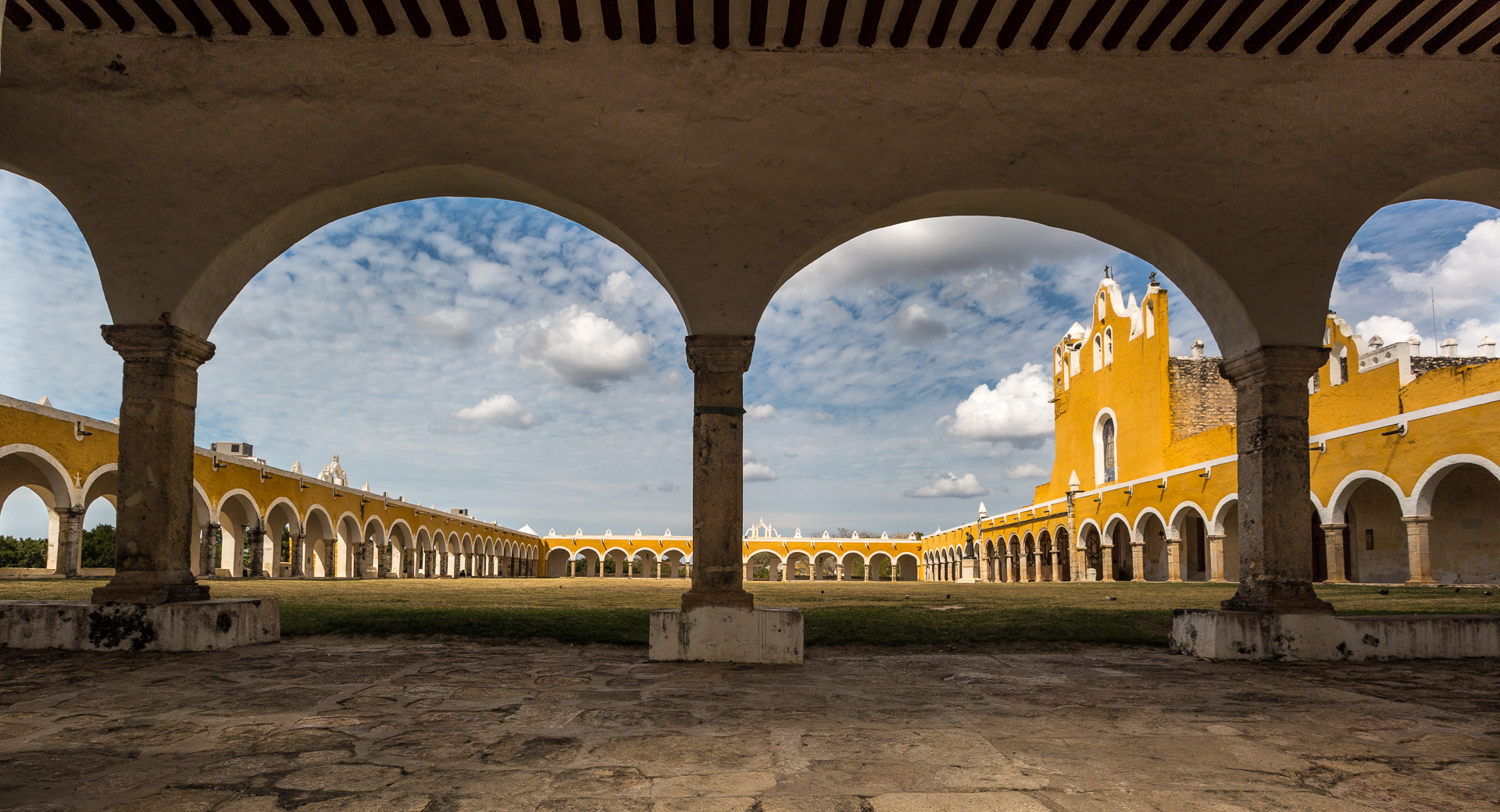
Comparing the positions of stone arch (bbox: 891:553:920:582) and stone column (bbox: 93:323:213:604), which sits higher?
stone column (bbox: 93:323:213:604)

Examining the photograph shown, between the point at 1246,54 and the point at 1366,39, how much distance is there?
2.27 ft

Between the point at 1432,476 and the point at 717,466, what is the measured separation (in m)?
17.4

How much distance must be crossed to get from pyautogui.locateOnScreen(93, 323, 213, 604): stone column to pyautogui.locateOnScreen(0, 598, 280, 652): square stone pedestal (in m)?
0.09

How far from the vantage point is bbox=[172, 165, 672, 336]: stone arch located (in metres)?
5.32

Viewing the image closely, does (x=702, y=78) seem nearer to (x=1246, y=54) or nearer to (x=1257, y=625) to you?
(x=1246, y=54)

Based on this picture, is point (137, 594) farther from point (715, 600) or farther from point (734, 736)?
point (734, 736)

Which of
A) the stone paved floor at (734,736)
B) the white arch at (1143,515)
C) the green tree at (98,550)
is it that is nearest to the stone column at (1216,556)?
the white arch at (1143,515)

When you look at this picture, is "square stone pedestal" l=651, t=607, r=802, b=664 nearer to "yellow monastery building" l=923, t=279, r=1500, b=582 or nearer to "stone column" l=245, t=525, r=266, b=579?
"yellow monastery building" l=923, t=279, r=1500, b=582

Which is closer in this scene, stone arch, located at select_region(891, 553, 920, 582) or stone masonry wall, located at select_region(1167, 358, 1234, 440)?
stone masonry wall, located at select_region(1167, 358, 1234, 440)

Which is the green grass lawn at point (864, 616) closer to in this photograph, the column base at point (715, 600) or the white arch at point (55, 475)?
the column base at point (715, 600)

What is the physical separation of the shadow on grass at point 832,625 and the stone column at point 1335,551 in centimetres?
1282

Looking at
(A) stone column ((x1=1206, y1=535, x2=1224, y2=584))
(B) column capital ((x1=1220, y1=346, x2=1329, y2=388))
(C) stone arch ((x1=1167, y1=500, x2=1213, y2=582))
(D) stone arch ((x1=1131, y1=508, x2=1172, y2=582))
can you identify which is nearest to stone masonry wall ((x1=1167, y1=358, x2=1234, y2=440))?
(C) stone arch ((x1=1167, y1=500, x2=1213, y2=582))

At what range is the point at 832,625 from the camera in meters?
7.21

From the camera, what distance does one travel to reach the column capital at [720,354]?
5098 mm
